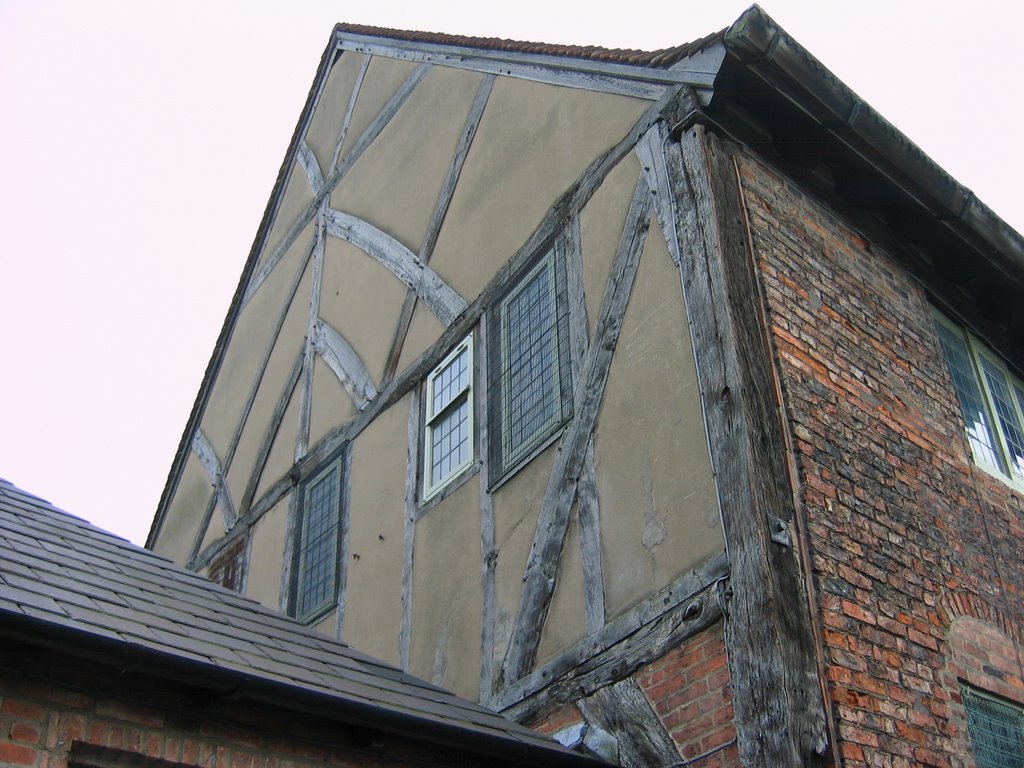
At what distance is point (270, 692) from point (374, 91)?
856 centimetres

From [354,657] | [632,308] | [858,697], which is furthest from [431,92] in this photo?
[858,697]

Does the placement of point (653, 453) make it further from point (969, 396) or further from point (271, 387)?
point (271, 387)

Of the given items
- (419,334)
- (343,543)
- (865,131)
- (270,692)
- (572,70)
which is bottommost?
(270,692)

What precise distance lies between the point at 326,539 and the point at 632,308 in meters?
4.32

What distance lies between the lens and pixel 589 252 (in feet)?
24.4

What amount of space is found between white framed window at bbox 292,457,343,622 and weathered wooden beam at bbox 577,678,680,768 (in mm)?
3826

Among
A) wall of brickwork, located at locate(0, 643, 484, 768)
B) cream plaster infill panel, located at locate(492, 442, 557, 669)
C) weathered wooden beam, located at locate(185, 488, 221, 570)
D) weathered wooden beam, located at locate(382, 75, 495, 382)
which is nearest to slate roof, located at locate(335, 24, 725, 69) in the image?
weathered wooden beam, located at locate(382, 75, 495, 382)

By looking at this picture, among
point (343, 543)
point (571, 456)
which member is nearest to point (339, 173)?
point (343, 543)

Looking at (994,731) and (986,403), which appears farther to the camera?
(986,403)

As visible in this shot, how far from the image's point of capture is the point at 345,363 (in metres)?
10.7

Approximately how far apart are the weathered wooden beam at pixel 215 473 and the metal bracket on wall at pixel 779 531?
302 inches

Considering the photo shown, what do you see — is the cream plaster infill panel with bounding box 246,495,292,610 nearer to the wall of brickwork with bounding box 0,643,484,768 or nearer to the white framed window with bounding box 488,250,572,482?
the white framed window with bounding box 488,250,572,482

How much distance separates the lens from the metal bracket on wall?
548 centimetres

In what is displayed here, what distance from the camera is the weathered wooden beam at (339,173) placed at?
1120 centimetres
